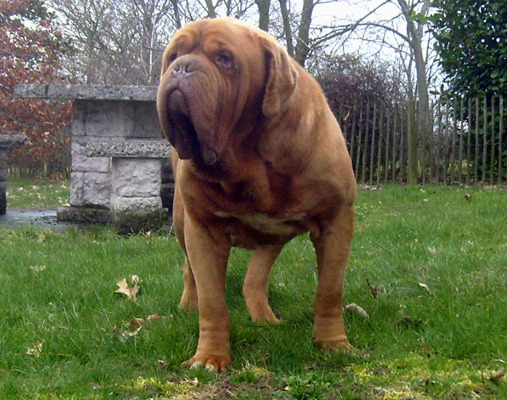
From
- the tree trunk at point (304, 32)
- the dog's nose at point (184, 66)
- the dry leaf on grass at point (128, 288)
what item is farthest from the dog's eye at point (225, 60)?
the tree trunk at point (304, 32)

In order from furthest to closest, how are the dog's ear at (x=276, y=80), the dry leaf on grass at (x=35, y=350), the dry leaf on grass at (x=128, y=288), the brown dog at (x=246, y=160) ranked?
the dry leaf on grass at (x=128, y=288)
the dry leaf on grass at (x=35, y=350)
the dog's ear at (x=276, y=80)
the brown dog at (x=246, y=160)

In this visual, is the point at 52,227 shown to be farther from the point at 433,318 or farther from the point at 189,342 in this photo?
the point at 433,318

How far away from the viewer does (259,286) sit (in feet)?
12.1

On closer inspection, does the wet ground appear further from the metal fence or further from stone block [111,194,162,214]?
the metal fence

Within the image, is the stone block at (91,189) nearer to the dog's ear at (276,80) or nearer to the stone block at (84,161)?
the stone block at (84,161)

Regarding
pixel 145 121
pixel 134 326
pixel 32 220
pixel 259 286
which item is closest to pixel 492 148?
pixel 145 121

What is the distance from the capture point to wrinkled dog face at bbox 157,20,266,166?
2477 millimetres

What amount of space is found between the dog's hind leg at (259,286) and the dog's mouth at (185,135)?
1.11 meters

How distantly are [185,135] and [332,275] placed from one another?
3.17ft

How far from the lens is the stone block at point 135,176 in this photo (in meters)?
6.46

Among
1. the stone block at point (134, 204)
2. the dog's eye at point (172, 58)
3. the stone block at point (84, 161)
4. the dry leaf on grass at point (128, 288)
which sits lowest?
the dry leaf on grass at point (128, 288)

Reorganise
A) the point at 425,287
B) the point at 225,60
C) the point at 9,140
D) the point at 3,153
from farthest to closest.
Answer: the point at 3,153, the point at 9,140, the point at 425,287, the point at 225,60

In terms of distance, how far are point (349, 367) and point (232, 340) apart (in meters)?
0.66

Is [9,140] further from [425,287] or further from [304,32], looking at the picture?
[304,32]
